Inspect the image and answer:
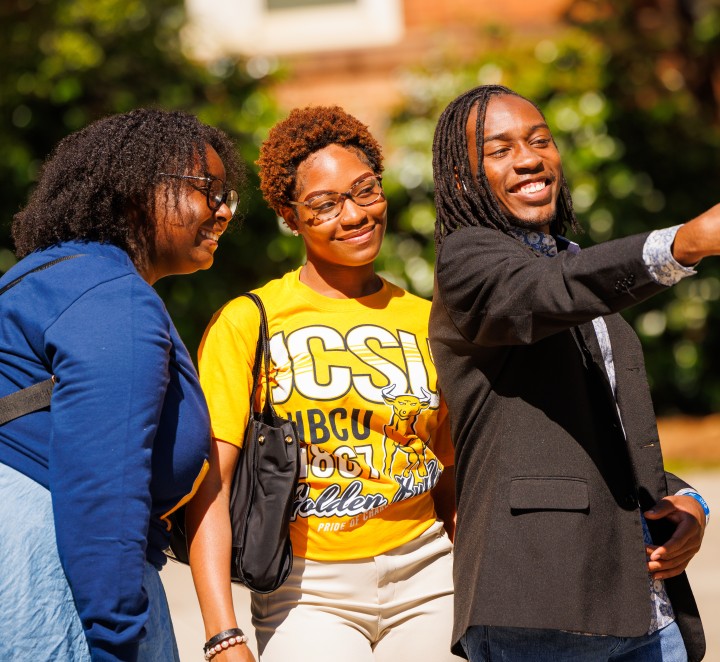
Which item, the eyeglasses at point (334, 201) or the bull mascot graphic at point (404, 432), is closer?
the bull mascot graphic at point (404, 432)

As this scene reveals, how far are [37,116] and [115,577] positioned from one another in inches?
266

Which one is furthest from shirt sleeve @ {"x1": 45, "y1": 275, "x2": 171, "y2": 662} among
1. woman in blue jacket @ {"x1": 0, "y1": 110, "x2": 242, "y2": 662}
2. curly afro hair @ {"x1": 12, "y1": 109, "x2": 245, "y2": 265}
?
curly afro hair @ {"x1": 12, "y1": 109, "x2": 245, "y2": 265}

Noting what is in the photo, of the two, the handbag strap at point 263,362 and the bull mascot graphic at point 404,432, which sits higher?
the handbag strap at point 263,362

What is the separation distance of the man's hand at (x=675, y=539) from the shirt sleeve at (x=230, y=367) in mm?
1002

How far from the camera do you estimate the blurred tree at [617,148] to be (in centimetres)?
831

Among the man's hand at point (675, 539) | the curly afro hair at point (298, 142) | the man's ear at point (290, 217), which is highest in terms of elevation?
the curly afro hair at point (298, 142)

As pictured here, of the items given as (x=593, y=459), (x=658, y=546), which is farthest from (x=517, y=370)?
(x=658, y=546)

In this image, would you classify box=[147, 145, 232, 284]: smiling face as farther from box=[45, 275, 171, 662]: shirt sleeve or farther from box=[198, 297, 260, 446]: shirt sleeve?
box=[45, 275, 171, 662]: shirt sleeve

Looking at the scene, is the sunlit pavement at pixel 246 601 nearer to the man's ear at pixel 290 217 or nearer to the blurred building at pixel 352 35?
the man's ear at pixel 290 217

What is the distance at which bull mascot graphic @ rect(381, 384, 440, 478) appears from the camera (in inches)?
111

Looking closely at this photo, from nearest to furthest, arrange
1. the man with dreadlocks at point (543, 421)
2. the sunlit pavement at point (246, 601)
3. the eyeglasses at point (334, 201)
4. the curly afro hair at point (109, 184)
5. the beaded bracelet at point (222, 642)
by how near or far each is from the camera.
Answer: the man with dreadlocks at point (543, 421), the curly afro hair at point (109, 184), the beaded bracelet at point (222, 642), the eyeglasses at point (334, 201), the sunlit pavement at point (246, 601)

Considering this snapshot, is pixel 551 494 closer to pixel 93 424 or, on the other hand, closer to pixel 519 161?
pixel 519 161

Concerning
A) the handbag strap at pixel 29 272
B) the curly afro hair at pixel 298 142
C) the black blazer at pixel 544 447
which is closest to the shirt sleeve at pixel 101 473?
the handbag strap at pixel 29 272

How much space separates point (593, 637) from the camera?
7.99ft
